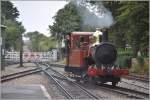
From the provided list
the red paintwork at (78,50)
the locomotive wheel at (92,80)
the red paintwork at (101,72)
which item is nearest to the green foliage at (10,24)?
the red paintwork at (78,50)

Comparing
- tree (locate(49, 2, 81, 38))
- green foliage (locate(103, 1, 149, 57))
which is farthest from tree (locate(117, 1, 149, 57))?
tree (locate(49, 2, 81, 38))

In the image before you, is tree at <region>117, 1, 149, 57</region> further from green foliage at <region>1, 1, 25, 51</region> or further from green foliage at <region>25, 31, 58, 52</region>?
green foliage at <region>25, 31, 58, 52</region>

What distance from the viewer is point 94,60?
73.3 ft

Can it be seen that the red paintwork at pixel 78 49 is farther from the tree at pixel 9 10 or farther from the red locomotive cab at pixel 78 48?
the tree at pixel 9 10

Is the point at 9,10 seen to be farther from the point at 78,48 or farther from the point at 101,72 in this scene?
the point at 101,72

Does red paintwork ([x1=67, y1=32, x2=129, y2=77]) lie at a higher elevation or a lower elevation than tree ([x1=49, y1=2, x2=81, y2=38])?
lower

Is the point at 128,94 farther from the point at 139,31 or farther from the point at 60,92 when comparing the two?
the point at 139,31

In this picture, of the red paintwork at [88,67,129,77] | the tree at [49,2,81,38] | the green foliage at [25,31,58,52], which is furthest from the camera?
the green foliage at [25,31,58,52]

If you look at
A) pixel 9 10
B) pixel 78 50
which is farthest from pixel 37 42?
pixel 78 50

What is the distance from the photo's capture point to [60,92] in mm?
18875

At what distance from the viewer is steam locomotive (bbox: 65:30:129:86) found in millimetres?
21609

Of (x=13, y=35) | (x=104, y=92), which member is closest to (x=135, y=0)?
(x=104, y=92)

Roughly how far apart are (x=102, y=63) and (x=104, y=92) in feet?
9.55

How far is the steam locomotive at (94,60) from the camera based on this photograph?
21609mm
